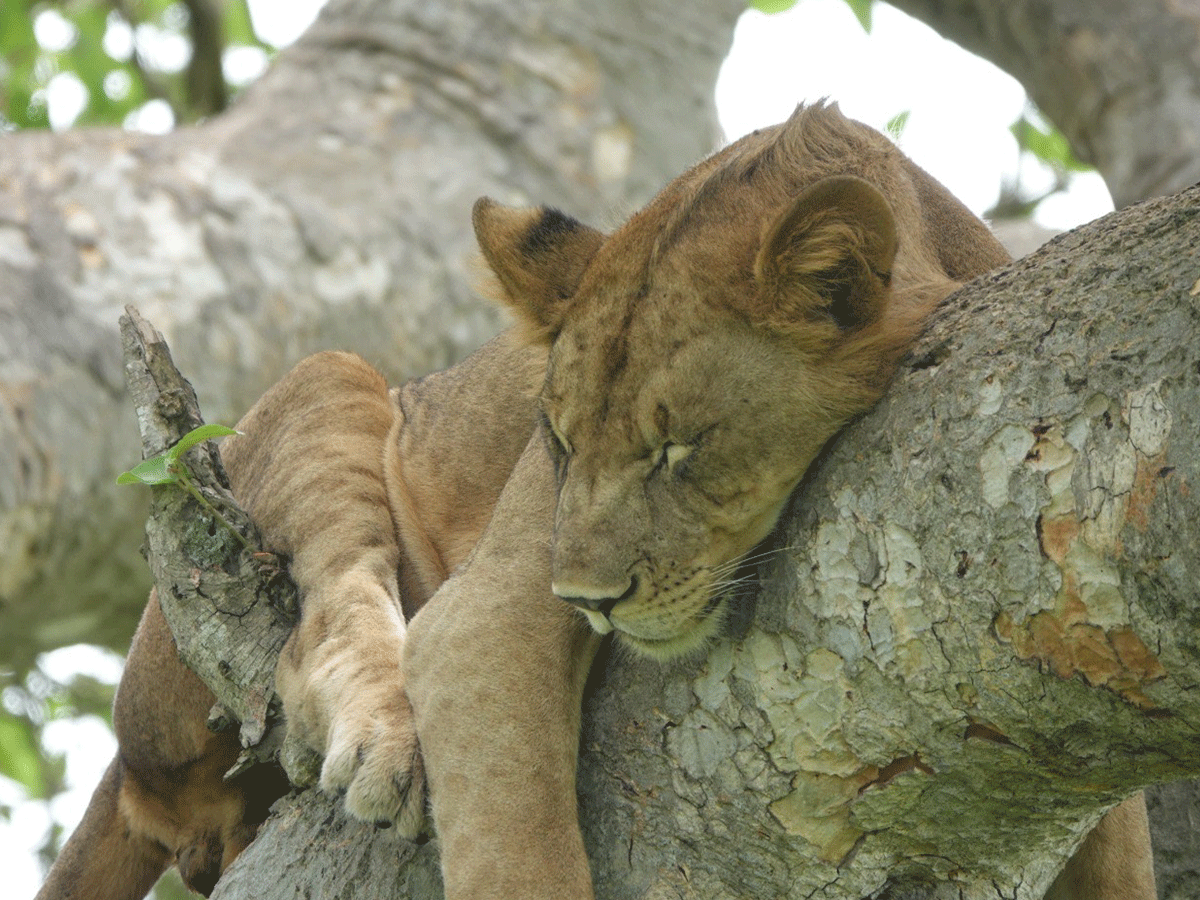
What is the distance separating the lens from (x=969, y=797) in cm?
222

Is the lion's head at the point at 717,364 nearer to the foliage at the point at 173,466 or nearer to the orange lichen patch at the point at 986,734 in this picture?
the orange lichen patch at the point at 986,734

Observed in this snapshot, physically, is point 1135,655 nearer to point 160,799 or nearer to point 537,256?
point 537,256

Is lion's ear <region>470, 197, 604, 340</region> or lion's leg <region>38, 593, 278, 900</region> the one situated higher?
lion's ear <region>470, 197, 604, 340</region>

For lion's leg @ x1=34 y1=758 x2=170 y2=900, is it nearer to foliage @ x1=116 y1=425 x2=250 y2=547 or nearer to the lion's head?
foliage @ x1=116 y1=425 x2=250 y2=547

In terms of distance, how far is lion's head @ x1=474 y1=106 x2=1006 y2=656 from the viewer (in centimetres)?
254

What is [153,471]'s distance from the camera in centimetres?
312

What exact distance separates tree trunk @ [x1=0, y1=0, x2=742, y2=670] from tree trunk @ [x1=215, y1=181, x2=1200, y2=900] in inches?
92.1

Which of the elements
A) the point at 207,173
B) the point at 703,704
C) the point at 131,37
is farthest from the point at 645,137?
the point at 703,704

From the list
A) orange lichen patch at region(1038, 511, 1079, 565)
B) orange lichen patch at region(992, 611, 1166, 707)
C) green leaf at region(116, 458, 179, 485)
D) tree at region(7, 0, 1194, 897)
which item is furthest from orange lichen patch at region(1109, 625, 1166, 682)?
tree at region(7, 0, 1194, 897)

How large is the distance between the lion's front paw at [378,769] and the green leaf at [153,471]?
65 centimetres

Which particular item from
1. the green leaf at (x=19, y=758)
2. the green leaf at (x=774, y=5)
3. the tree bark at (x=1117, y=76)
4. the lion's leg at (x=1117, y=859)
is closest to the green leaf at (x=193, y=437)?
the lion's leg at (x=1117, y=859)

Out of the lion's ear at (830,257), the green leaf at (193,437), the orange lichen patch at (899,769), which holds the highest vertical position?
the lion's ear at (830,257)

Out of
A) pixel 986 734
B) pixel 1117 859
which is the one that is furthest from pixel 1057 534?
pixel 1117 859

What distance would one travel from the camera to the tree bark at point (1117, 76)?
584 centimetres
